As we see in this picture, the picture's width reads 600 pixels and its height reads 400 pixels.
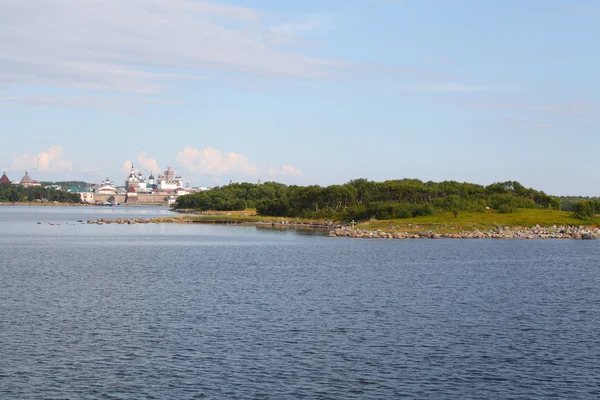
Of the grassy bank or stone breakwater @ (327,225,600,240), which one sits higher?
the grassy bank

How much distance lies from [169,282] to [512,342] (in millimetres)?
22999

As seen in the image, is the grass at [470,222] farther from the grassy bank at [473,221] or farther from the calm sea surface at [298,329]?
the calm sea surface at [298,329]

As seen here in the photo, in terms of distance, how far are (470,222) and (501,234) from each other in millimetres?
8887

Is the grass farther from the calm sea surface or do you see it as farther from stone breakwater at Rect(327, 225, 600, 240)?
the calm sea surface

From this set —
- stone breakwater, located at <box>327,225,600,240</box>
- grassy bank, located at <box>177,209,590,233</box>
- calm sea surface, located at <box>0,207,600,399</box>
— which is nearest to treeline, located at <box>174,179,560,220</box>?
grassy bank, located at <box>177,209,590,233</box>

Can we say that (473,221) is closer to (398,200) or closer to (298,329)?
(398,200)

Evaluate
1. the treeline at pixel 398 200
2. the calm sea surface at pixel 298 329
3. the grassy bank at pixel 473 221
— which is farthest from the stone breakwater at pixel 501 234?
the calm sea surface at pixel 298 329

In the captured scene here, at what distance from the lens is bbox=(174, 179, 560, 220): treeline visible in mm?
109625

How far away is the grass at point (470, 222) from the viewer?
93.9 m

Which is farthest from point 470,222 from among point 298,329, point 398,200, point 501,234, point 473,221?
point 298,329

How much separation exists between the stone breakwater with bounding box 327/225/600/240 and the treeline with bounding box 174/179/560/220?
14.7 meters

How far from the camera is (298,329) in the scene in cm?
2894

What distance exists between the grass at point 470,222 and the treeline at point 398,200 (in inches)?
119

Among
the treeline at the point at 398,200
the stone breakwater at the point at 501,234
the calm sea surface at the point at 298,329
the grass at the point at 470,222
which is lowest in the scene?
the calm sea surface at the point at 298,329
